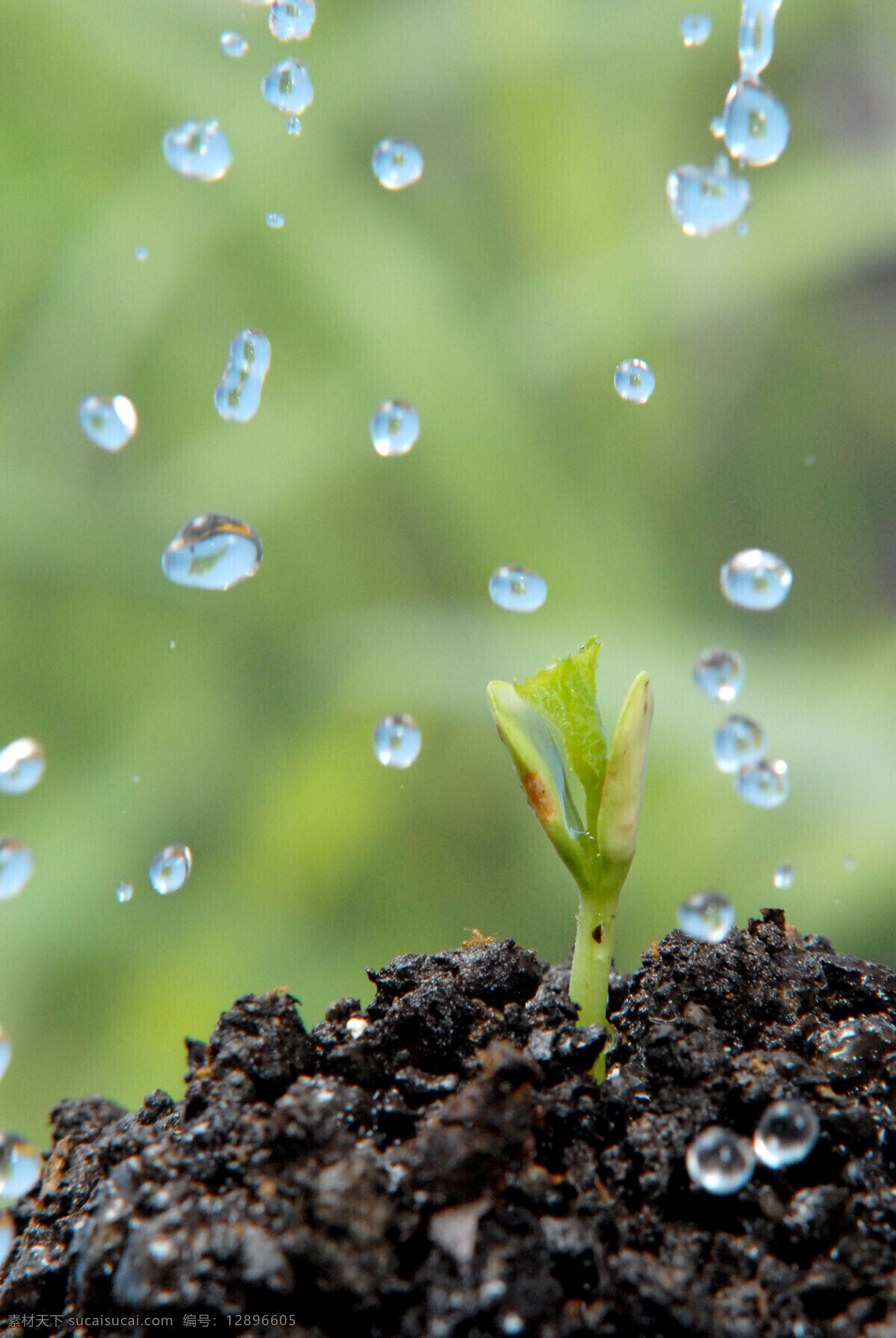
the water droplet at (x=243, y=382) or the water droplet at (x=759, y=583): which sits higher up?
the water droplet at (x=243, y=382)

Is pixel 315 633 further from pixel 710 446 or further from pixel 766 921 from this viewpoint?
pixel 766 921

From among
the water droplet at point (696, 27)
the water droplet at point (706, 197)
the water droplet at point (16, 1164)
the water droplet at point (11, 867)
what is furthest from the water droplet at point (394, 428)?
the water droplet at point (696, 27)

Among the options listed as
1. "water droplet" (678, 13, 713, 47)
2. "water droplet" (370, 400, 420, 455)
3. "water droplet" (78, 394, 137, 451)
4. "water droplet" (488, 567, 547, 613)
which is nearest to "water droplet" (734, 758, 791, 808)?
"water droplet" (488, 567, 547, 613)

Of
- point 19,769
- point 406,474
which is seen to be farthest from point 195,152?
point 406,474

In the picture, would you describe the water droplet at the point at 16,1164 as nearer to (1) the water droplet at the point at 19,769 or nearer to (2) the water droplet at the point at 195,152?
(1) the water droplet at the point at 19,769

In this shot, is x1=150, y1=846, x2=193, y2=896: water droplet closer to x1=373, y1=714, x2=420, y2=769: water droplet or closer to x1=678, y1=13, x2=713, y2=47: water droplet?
x1=373, y1=714, x2=420, y2=769: water droplet

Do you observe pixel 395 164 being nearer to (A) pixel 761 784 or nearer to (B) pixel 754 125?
(B) pixel 754 125
